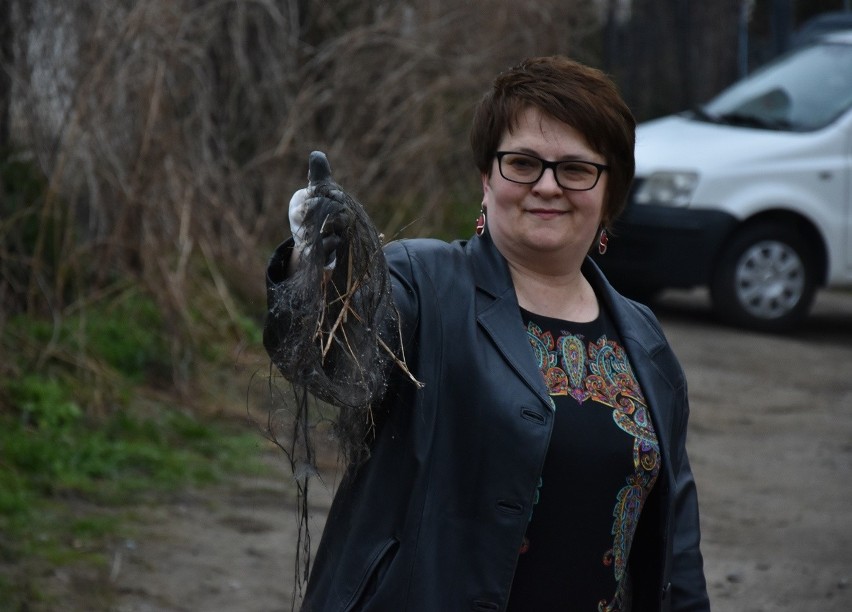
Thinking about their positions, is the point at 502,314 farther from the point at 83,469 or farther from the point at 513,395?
the point at 83,469

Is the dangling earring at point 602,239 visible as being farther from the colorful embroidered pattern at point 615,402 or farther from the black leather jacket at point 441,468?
the black leather jacket at point 441,468

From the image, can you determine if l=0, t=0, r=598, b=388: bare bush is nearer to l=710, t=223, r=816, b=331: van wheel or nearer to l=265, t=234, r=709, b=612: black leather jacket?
l=710, t=223, r=816, b=331: van wheel

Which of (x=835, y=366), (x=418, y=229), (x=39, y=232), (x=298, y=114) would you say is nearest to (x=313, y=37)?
(x=298, y=114)

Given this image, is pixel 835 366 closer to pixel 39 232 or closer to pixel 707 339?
pixel 707 339

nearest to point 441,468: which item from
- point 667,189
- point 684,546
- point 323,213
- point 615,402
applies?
point 615,402

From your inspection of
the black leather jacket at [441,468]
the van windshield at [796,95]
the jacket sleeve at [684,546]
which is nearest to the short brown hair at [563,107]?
the black leather jacket at [441,468]

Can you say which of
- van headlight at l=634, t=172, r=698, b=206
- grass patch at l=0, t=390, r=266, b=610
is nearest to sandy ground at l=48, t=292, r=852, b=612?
grass patch at l=0, t=390, r=266, b=610

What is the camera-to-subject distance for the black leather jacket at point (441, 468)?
254 centimetres

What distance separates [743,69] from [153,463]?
11.2 metres

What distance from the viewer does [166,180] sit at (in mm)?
7004

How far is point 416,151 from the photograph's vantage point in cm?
935

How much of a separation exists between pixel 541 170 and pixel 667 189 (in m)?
7.13

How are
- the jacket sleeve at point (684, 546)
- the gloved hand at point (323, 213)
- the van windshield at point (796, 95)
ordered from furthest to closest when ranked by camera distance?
the van windshield at point (796, 95), the jacket sleeve at point (684, 546), the gloved hand at point (323, 213)

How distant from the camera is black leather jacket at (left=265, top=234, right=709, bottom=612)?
254 cm
